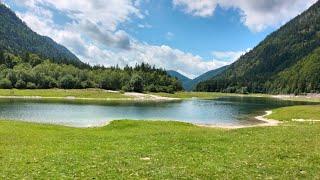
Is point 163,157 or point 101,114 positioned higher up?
point 163,157

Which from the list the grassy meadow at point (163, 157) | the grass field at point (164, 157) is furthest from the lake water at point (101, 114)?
the grassy meadow at point (163, 157)

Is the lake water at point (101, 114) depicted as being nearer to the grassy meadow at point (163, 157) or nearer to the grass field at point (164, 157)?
the grass field at point (164, 157)

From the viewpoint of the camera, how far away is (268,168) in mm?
27109

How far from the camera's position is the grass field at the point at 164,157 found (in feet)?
83.2

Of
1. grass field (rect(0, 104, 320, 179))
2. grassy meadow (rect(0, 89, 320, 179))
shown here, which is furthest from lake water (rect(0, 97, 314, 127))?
grassy meadow (rect(0, 89, 320, 179))

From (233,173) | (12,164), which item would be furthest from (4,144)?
(233,173)

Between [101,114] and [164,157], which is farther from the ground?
[164,157]

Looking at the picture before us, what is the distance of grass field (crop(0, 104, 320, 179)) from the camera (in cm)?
2536

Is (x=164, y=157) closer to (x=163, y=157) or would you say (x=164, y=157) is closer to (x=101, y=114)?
(x=163, y=157)

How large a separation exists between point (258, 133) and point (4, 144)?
2607 cm

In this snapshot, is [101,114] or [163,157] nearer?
[163,157]

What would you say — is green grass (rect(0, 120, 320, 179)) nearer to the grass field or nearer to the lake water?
the grass field

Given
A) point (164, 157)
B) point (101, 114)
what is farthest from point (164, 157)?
point (101, 114)

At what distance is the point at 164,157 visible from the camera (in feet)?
102
